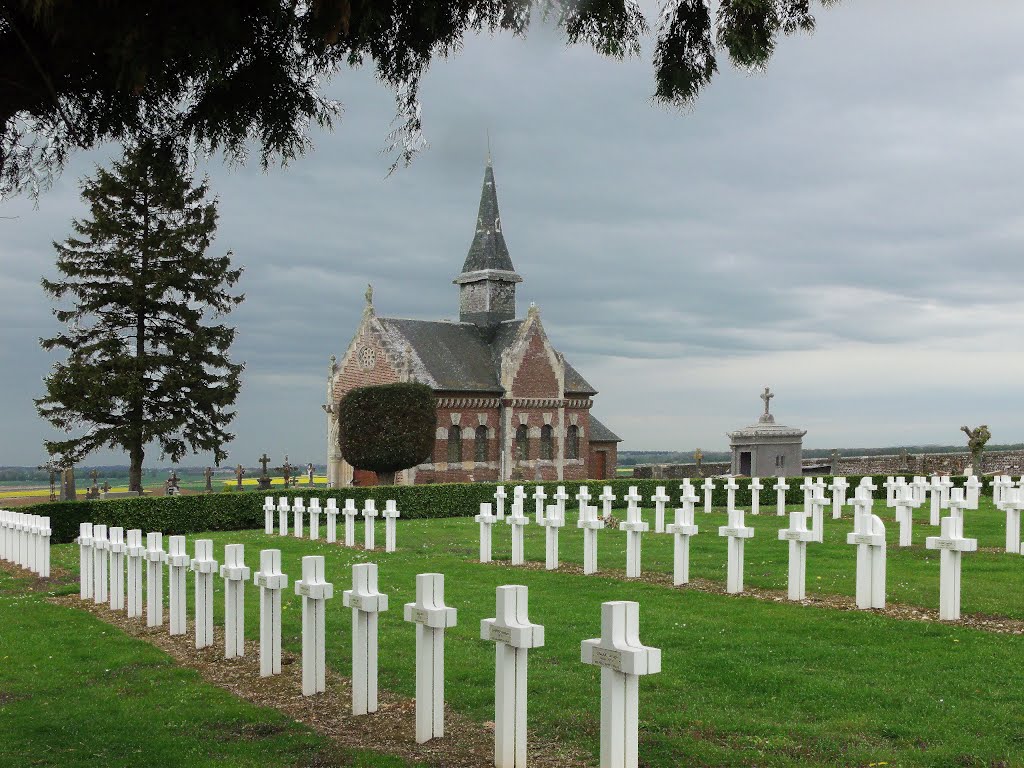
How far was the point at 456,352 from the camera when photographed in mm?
48438

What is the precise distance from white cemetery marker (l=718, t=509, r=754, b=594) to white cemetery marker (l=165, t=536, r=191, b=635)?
6.71 meters

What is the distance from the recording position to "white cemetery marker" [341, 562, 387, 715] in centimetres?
745

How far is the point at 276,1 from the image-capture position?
19.0 feet

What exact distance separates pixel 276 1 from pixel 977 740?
21.0 ft

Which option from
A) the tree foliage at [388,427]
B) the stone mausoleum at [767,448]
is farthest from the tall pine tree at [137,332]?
the stone mausoleum at [767,448]

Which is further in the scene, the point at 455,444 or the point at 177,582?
the point at 455,444

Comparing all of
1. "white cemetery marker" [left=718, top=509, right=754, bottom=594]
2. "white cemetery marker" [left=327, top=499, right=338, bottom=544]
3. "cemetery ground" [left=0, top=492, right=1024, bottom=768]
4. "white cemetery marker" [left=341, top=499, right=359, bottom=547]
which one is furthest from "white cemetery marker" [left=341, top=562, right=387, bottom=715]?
"white cemetery marker" [left=327, top=499, right=338, bottom=544]

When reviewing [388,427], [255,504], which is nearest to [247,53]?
[255,504]

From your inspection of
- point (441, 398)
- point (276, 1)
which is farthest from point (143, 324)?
point (276, 1)

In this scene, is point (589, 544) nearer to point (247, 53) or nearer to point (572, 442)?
point (247, 53)

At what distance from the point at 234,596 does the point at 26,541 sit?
10620 millimetres

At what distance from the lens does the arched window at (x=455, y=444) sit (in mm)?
45763

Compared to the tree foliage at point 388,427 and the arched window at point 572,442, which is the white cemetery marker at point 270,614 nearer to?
the tree foliage at point 388,427

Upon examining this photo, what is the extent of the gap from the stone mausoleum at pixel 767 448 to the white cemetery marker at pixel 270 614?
32.0 metres
